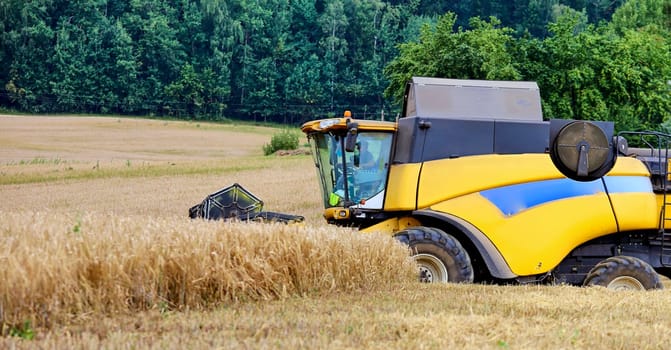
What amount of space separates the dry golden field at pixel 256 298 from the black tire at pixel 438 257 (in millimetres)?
791

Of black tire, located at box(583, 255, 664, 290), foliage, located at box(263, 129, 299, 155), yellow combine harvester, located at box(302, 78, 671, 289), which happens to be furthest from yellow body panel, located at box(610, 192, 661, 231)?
foliage, located at box(263, 129, 299, 155)

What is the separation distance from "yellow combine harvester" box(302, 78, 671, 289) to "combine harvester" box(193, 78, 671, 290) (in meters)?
0.01

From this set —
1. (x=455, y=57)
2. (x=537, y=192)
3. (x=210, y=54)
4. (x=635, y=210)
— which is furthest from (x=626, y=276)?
(x=210, y=54)

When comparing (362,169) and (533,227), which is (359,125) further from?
(533,227)

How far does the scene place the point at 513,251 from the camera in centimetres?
1180

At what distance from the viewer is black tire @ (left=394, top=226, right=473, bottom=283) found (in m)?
11.3

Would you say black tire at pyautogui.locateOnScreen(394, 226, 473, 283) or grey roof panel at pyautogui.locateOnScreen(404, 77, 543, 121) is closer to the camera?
black tire at pyautogui.locateOnScreen(394, 226, 473, 283)

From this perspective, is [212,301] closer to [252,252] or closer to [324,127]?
[252,252]

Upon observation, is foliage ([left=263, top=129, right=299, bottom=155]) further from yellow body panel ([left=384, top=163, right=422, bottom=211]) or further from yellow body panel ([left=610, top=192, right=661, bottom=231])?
yellow body panel ([left=610, top=192, right=661, bottom=231])

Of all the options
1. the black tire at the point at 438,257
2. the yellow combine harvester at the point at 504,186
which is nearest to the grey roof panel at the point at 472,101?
the yellow combine harvester at the point at 504,186

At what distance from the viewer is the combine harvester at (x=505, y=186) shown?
11828 mm

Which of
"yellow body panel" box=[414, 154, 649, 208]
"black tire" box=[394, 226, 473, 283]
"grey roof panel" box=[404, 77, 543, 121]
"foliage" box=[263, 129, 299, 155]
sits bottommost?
"foliage" box=[263, 129, 299, 155]

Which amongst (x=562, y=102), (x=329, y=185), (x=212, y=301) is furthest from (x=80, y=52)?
(x=212, y=301)

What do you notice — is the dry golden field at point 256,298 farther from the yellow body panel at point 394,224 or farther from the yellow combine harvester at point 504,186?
the yellow body panel at point 394,224
